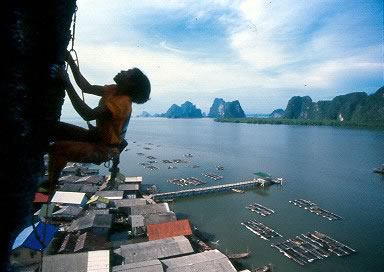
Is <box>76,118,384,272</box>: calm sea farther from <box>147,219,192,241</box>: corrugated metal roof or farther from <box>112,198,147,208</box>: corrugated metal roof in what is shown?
<box>112,198,147,208</box>: corrugated metal roof

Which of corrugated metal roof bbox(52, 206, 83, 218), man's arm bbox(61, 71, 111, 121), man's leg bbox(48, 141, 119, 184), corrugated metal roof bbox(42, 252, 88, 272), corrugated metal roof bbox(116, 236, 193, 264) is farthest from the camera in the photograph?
corrugated metal roof bbox(52, 206, 83, 218)

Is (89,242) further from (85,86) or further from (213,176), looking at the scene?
(213,176)

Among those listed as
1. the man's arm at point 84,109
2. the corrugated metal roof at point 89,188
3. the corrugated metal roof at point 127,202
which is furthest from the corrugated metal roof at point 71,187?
the man's arm at point 84,109

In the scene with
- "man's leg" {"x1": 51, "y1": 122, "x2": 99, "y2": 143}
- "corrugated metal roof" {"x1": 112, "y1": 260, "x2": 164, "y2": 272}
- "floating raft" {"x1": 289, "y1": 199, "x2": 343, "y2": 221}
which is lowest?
"floating raft" {"x1": 289, "y1": 199, "x2": 343, "y2": 221}

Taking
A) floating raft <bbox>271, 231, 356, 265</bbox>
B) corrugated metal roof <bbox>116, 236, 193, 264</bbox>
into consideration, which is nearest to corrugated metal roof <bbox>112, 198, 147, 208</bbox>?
corrugated metal roof <bbox>116, 236, 193, 264</bbox>

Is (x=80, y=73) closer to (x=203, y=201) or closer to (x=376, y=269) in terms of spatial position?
(x=376, y=269)

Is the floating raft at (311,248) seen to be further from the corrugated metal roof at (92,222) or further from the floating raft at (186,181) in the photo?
the floating raft at (186,181)

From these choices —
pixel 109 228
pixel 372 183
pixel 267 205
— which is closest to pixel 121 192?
pixel 109 228
